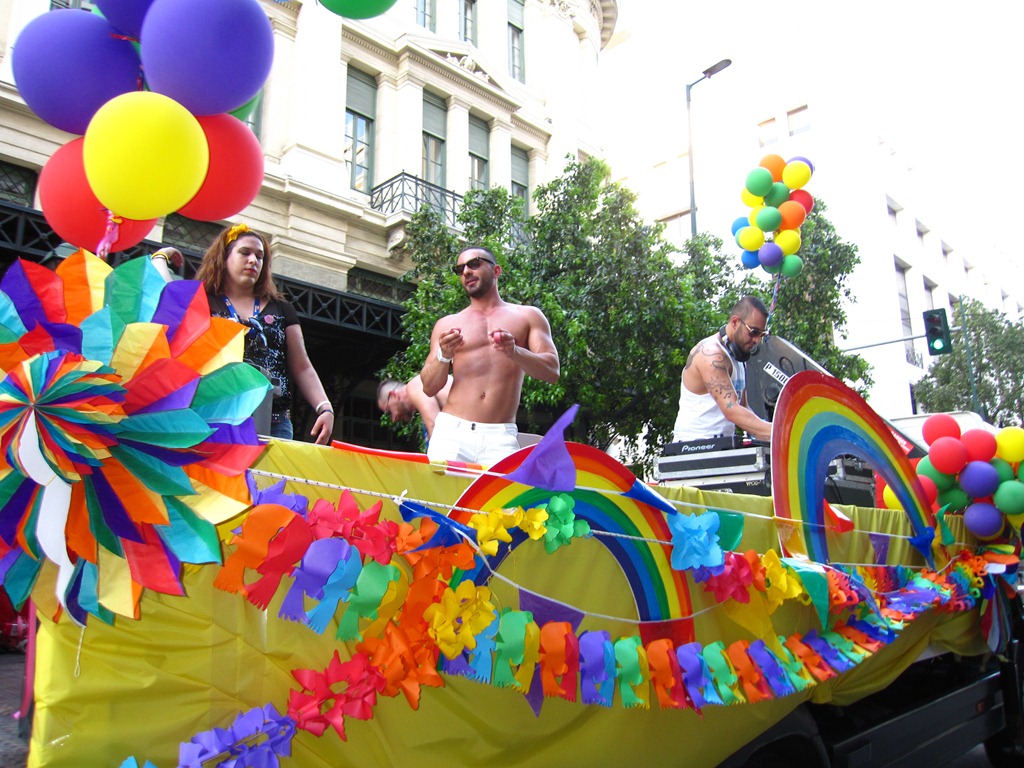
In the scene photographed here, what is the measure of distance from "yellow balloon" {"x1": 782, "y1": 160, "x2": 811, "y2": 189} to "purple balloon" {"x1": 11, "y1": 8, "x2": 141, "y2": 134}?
5.36 metres

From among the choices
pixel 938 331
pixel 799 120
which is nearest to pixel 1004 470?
pixel 938 331

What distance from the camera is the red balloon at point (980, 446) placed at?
4.24 m

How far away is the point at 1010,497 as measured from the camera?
4.16 m

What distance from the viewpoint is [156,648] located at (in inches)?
59.4

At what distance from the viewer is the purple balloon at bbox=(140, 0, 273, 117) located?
2.82m

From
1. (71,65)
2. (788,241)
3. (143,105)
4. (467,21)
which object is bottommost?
(143,105)

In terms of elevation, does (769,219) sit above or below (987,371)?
below

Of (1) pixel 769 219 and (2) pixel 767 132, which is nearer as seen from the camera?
(1) pixel 769 219

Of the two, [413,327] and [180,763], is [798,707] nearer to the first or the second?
[180,763]

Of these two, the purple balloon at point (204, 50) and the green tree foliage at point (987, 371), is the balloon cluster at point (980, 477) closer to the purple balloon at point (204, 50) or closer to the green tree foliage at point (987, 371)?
the purple balloon at point (204, 50)

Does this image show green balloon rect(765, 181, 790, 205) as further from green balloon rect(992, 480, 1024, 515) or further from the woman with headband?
the woman with headband

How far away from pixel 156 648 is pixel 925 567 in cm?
366

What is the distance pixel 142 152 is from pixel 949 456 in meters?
4.16

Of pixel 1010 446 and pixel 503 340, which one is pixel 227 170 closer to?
pixel 503 340
